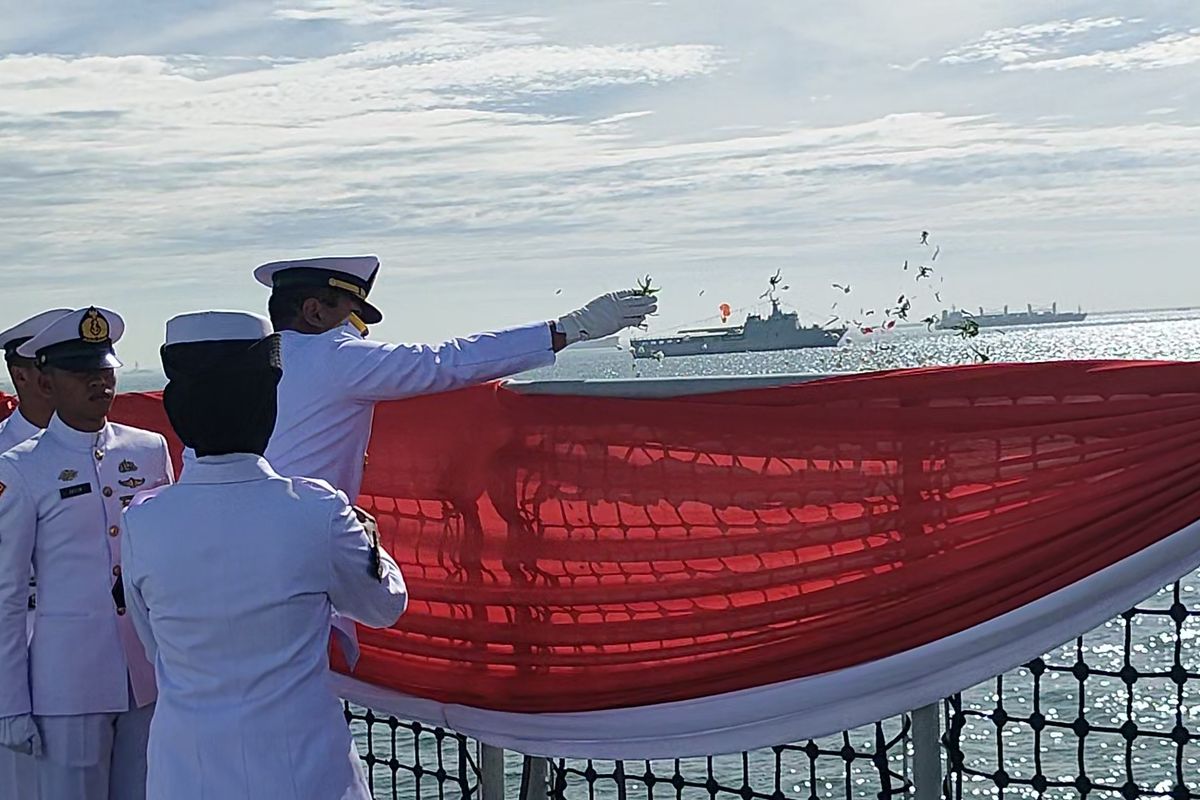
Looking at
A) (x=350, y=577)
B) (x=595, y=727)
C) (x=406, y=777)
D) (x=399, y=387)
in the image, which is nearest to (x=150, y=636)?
(x=350, y=577)

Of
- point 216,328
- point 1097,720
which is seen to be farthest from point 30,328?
point 1097,720

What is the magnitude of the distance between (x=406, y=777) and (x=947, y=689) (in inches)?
498

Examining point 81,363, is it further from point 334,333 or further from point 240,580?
point 240,580

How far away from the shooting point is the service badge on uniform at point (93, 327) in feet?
14.5

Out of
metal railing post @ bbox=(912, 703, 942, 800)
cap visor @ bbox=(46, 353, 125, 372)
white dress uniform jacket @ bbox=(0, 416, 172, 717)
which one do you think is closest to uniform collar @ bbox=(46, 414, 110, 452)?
white dress uniform jacket @ bbox=(0, 416, 172, 717)

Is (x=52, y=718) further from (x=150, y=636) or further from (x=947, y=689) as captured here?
(x=947, y=689)

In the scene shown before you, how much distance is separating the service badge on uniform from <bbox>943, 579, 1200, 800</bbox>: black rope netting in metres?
2.45

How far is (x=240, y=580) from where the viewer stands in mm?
3088

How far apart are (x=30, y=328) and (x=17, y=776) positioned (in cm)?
130

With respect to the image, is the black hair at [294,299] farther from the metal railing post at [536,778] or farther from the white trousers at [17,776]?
the white trousers at [17,776]

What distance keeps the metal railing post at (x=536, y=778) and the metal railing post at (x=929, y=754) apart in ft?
3.52

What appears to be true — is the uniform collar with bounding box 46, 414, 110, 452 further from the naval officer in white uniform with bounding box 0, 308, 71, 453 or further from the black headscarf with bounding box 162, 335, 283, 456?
the black headscarf with bounding box 162, 335, 283, 456

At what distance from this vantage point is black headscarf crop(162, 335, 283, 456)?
10.3ft

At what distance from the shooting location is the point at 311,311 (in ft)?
13.4
